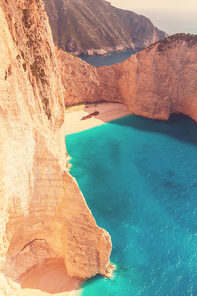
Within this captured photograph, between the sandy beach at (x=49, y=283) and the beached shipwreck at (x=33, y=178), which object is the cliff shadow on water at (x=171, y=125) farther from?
the sandy beach at (x=49, y=283)

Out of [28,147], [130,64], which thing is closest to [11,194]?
[28,147]

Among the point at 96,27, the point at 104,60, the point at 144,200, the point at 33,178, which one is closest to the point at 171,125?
the point at 144,200

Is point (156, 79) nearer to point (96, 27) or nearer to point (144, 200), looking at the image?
point (144, 200)

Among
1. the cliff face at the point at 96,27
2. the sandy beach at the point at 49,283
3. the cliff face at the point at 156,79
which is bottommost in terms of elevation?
the sandy beach at the point at 49,283

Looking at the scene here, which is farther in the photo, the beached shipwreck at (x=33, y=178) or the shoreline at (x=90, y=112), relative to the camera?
the shoreline at (x=90, y=112)

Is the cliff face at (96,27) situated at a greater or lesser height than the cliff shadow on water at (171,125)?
greater

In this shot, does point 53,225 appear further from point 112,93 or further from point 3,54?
point 112,93

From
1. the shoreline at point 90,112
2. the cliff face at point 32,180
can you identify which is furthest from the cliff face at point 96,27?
the cliff face at point 32,180
